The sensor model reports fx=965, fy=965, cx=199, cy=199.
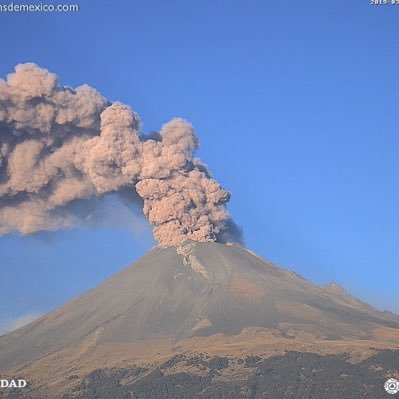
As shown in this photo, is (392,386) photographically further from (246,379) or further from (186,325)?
(186,325)

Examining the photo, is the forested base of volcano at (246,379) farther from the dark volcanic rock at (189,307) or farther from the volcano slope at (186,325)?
the dark volcanic rock at (189,307)

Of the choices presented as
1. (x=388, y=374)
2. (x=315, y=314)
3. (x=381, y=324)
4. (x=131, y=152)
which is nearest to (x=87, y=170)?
(x=131, y=152)

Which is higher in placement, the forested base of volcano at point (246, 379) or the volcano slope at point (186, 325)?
the volcano slope at point (186, 325)

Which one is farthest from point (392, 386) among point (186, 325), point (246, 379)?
point (186, 325)

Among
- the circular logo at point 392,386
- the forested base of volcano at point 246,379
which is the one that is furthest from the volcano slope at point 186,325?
the circular logo at point 392,386

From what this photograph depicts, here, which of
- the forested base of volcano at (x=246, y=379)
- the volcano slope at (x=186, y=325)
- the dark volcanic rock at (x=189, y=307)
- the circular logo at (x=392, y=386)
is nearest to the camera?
the circular logo at (x=392, y=386)

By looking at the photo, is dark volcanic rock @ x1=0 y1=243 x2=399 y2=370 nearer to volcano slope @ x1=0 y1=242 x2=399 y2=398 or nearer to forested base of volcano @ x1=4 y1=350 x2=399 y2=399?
volcano slope @ x1=0 y1=242 x2=399 y2=398
